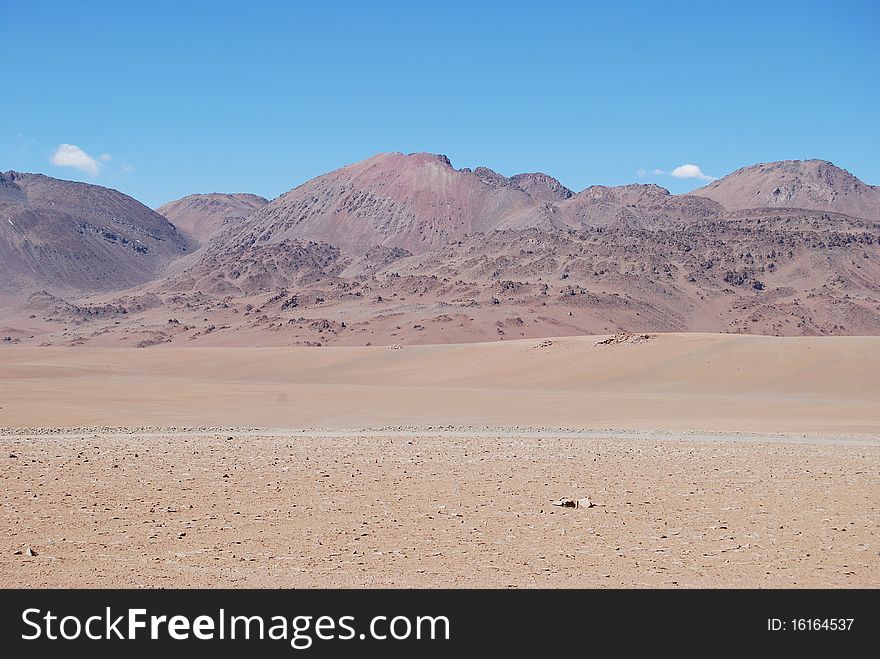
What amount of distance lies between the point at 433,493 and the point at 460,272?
112 meters

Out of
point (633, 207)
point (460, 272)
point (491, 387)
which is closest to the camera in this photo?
point (491, 387)

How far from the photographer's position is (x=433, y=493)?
543 inches

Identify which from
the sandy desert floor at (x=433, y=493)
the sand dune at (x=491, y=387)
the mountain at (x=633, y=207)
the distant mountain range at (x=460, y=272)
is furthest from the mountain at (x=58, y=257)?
the sandy desert floor at (x=433, y=493)

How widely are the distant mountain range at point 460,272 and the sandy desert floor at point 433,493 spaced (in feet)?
207

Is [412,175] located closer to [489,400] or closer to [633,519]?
[489,400]

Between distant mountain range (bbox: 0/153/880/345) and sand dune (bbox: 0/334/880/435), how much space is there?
33299 mm

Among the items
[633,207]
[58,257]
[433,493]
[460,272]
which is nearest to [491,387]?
[433,493]

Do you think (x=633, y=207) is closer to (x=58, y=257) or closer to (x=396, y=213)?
(x=396, y=213)

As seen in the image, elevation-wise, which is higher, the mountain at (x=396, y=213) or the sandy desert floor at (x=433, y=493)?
the mountain at (x=396, y=213)

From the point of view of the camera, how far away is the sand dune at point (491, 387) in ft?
92.2

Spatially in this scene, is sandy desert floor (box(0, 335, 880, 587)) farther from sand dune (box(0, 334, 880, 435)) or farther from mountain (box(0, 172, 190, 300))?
mountain (box(0, 172, 190, 300))

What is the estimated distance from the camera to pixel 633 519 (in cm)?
1208

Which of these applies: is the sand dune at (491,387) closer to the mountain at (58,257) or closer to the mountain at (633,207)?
the mountain at (58,257)

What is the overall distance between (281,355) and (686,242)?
246ft
